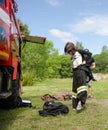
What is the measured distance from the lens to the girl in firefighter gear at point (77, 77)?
9.10m

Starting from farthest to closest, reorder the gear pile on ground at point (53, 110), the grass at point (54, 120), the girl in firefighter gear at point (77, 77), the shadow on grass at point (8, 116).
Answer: the girl in firefighter gear at point (77, 77), the gear pile on ground at point (53, 110), the shadow on grass at point (8, 116), the grass at point (54, 120)

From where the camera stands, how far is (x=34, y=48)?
5138cm

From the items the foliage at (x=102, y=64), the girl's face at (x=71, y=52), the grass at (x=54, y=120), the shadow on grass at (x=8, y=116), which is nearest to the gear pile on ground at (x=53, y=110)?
the grass at (x=54, y=120)

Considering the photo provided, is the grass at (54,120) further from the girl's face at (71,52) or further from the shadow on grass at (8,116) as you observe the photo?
the girl's face at (71,52)

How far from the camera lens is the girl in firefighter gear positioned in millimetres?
9102

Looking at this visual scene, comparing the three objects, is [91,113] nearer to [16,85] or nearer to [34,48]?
[16,85]

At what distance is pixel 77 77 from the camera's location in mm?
9281

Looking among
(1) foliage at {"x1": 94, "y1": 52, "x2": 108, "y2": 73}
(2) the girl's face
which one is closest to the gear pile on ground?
(2) the girl's face

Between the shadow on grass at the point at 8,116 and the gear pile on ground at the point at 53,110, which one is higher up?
the gear pile on ground at the point at 53,110

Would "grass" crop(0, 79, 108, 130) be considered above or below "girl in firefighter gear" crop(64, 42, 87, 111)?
below

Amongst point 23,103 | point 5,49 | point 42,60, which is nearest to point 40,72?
point 42,60

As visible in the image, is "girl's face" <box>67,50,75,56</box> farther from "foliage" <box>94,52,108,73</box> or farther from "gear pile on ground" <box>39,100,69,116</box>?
"foliage" <box>94,52,108,73</box>

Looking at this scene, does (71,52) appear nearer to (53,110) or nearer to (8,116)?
(53,110)

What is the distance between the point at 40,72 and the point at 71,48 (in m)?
45.1
